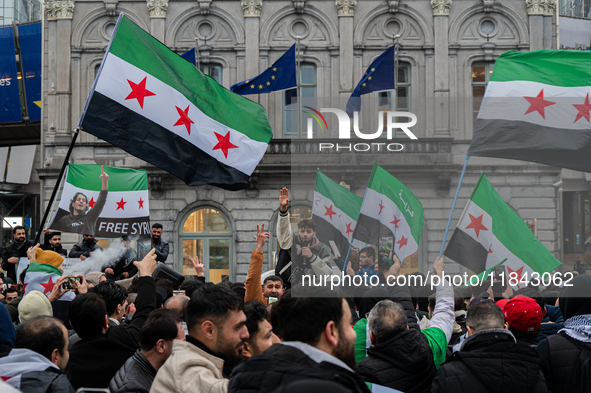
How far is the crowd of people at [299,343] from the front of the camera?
9.17 feet

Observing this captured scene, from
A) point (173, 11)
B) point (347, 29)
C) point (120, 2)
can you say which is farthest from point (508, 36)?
point (120, 2)

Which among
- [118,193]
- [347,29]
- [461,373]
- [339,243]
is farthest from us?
[347,29]


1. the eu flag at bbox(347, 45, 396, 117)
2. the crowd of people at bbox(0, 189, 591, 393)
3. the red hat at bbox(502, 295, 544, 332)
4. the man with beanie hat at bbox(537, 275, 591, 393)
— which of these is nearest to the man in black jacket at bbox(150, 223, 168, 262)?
the eu flag at bbox(347, 45, 396, 117)

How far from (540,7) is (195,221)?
15.2 meters

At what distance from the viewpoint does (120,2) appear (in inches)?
924

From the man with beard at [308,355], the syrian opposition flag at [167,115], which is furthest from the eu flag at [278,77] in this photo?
the man with beard at [308,355]

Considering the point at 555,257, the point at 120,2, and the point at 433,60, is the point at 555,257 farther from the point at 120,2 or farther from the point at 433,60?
the point at 120,2

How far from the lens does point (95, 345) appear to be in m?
4.65

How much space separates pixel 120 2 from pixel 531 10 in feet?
50.8

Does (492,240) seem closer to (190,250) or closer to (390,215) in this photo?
(390,215)

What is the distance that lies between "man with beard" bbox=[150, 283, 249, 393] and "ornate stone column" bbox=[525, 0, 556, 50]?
22.2 metres

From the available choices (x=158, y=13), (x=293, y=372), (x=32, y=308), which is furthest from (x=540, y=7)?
(x=293, y=372)

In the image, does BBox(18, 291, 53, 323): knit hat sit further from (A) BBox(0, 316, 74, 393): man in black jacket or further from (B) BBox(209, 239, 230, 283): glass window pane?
(B) BBox(209, 239, 230, 283): glass window pane

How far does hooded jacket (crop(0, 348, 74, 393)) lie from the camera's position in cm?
342
